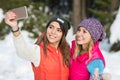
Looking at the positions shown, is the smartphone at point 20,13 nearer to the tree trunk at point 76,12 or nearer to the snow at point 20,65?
the snow at point 20,65

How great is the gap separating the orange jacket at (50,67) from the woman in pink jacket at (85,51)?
158 millimetres

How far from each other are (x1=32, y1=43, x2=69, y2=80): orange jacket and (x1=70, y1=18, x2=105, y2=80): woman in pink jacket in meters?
0.16

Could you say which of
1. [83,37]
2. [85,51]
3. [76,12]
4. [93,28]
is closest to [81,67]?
[85,51]

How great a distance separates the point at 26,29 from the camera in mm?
12109

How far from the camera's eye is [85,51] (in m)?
4.04

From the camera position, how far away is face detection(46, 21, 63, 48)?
381cm

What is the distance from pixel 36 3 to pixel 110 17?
10.3 ft

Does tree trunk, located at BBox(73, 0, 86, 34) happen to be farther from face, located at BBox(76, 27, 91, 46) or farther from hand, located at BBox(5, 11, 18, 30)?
hand, located at BBox(5, 11, 18, 30)

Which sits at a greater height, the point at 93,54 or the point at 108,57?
the point at 93,54

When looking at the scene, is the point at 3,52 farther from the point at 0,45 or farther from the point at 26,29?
the point at 26,29

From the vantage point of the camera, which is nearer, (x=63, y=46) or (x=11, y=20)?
(x=11, y=20)

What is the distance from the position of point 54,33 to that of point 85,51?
440mm

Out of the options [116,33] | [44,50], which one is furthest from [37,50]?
[116,33]

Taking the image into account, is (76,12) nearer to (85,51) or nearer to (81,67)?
(85,51)
